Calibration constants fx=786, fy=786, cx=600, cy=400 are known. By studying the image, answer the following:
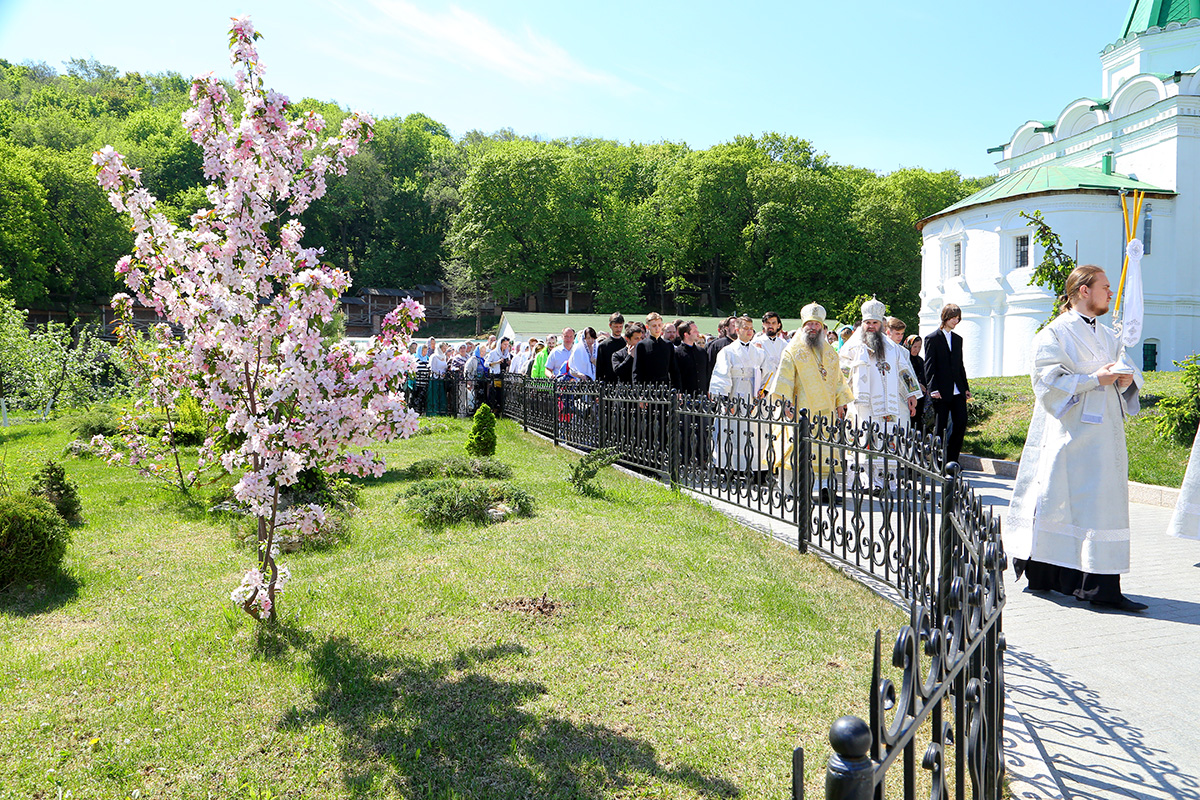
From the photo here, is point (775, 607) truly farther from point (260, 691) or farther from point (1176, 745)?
point (260, 691)

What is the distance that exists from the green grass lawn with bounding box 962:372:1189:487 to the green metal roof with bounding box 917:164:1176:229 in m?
19.9

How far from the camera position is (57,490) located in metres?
7.55

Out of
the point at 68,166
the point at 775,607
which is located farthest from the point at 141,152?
the point at 775,607

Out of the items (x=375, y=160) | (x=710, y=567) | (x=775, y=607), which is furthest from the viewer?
(x=375, y=160)

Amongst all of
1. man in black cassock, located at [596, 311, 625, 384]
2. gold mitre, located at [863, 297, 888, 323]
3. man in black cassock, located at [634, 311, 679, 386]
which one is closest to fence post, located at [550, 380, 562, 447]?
man in black cassock, located at [596, 311, 625, 384]

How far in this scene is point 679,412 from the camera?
8.95 metres

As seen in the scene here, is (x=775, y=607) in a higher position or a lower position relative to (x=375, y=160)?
lower

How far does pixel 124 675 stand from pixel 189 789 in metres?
1.42

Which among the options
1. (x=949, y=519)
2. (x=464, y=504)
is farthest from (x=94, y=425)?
(x=949, y=519)

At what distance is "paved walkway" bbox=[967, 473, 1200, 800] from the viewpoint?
3.01 metres

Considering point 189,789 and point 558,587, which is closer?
point 189,789

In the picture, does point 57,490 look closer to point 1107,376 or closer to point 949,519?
point 949,519

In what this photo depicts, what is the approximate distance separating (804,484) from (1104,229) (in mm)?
35244

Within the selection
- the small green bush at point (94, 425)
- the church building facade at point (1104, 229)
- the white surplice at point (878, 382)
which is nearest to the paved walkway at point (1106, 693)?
the white surplice at point (878, 382)
